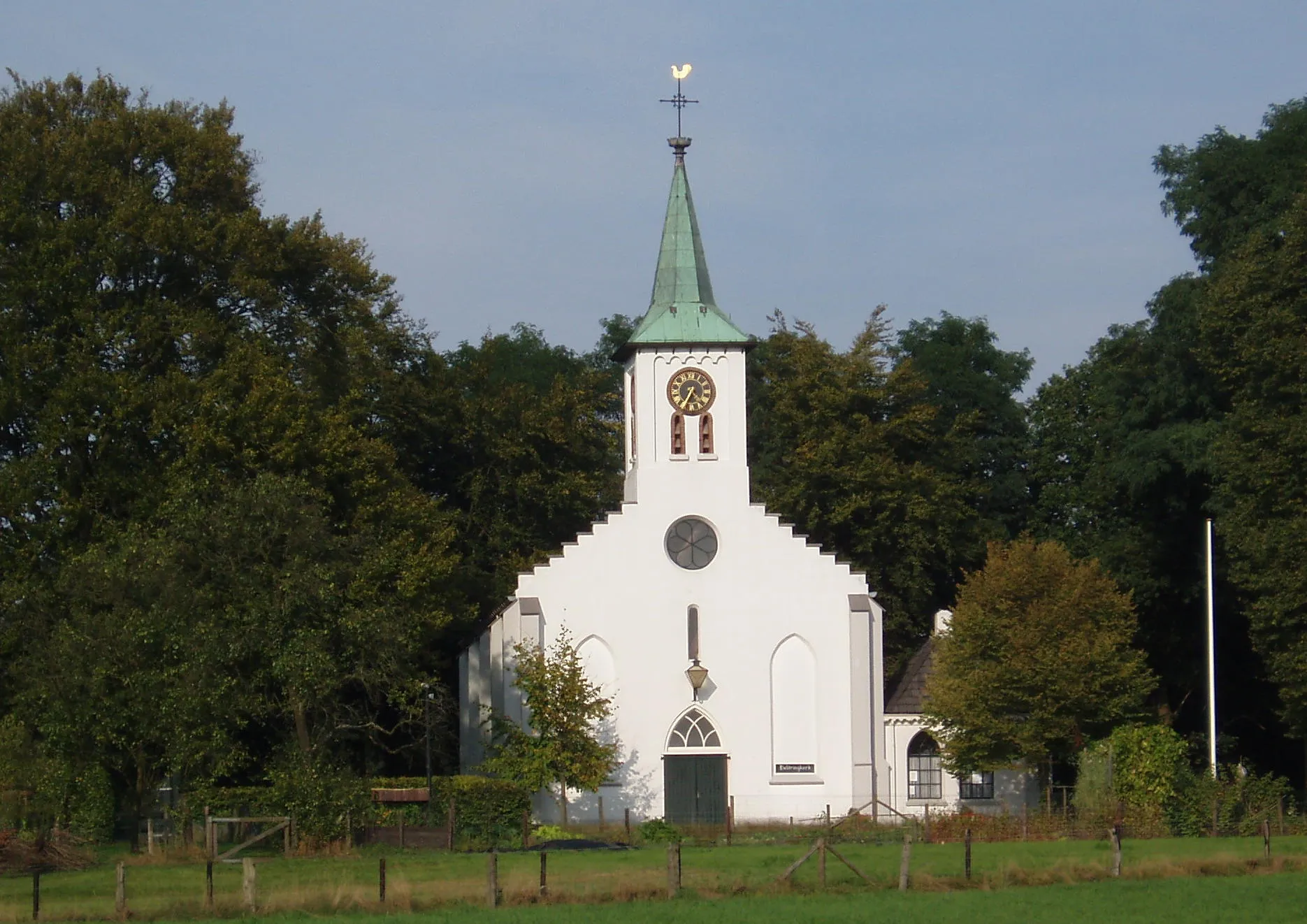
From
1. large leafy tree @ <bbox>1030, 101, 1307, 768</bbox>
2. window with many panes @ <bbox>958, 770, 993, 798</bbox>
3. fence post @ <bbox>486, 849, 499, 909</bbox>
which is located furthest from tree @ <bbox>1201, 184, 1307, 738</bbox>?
fence post @ <bbox>486, 849, 499, 909</bbox>

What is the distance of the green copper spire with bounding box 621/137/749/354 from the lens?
45.5 m

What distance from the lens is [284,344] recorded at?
44594 millimetres

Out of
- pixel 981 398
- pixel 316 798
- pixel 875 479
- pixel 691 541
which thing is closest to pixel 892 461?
pixel 875 479

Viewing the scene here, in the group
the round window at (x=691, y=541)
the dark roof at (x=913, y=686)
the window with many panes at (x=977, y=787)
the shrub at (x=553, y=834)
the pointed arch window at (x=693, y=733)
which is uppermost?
the round window at (x=691, y=541)

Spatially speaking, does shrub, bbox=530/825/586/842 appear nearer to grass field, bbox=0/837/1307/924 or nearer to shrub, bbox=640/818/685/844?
shrub, bbox=640/818/685/844

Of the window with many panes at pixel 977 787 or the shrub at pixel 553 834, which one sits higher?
the window with many panes at pixel 977 787

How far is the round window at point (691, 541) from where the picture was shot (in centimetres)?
4456

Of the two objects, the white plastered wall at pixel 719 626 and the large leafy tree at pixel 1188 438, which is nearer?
the white plastered wall at pixel 719 626

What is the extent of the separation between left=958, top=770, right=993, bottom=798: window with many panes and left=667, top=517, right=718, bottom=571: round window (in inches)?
337

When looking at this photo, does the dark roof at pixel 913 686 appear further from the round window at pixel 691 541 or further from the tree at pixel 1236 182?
the tree at pixel 1236 182

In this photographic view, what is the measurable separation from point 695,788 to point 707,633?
3689 mm

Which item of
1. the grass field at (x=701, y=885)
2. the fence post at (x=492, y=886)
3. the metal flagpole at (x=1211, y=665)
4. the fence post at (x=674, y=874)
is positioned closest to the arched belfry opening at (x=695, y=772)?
the grass field at (x=701, y=885)

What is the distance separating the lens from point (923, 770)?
1809 inches

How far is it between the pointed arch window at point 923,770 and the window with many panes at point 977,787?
0.52m
